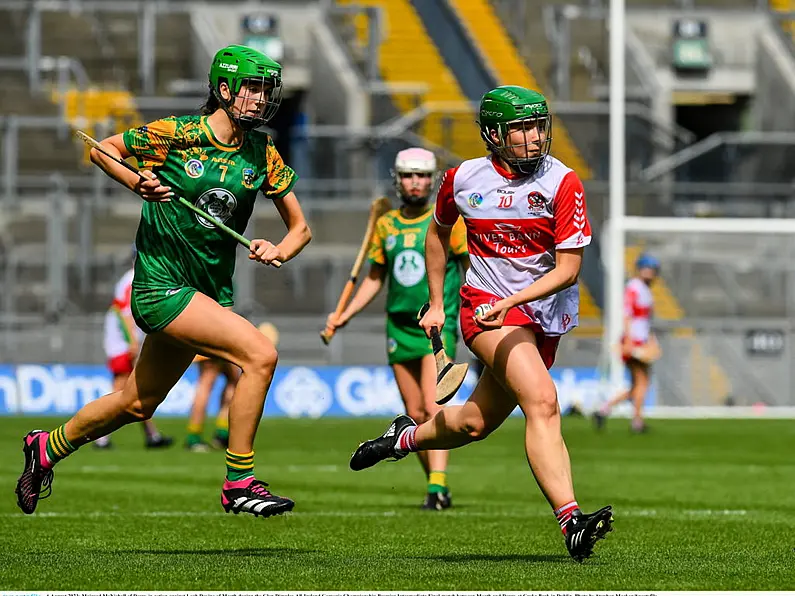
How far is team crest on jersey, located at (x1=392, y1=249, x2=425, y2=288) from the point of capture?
39.8 feet

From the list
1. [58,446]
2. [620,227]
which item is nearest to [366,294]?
[58,446]

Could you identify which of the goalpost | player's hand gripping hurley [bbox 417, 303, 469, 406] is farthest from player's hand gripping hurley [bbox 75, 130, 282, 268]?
the goalpost

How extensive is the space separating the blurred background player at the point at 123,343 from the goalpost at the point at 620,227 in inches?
322

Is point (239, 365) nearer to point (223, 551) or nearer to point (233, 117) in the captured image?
point (223, 551)

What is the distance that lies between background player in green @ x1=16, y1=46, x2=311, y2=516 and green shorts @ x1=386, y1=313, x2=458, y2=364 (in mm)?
3133

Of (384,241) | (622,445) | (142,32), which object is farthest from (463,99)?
(384,241)

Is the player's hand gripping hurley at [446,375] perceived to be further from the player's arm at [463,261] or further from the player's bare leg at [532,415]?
the player's arm at [463,261]

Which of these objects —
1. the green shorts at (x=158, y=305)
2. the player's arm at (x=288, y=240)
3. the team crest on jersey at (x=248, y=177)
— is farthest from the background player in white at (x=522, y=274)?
the green shorts at (x=158, y=305)

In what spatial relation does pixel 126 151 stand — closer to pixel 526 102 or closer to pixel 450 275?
pixel 526 102

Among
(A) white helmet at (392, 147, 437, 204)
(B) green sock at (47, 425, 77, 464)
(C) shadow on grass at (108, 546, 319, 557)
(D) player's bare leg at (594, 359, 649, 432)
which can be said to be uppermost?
(A) white helmet at (392, 147, 437, 204)

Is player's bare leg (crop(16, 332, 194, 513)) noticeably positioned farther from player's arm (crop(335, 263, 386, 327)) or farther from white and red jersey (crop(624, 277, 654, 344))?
white and red jersey (crop(624, 277, 654, 344))

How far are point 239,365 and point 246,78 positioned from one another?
1.43m

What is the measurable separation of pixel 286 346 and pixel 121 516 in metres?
15.3

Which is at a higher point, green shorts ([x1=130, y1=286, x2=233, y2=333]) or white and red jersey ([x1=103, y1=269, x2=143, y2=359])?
green shorts ([x1=130, y1=286, x2=233, y2=333])
